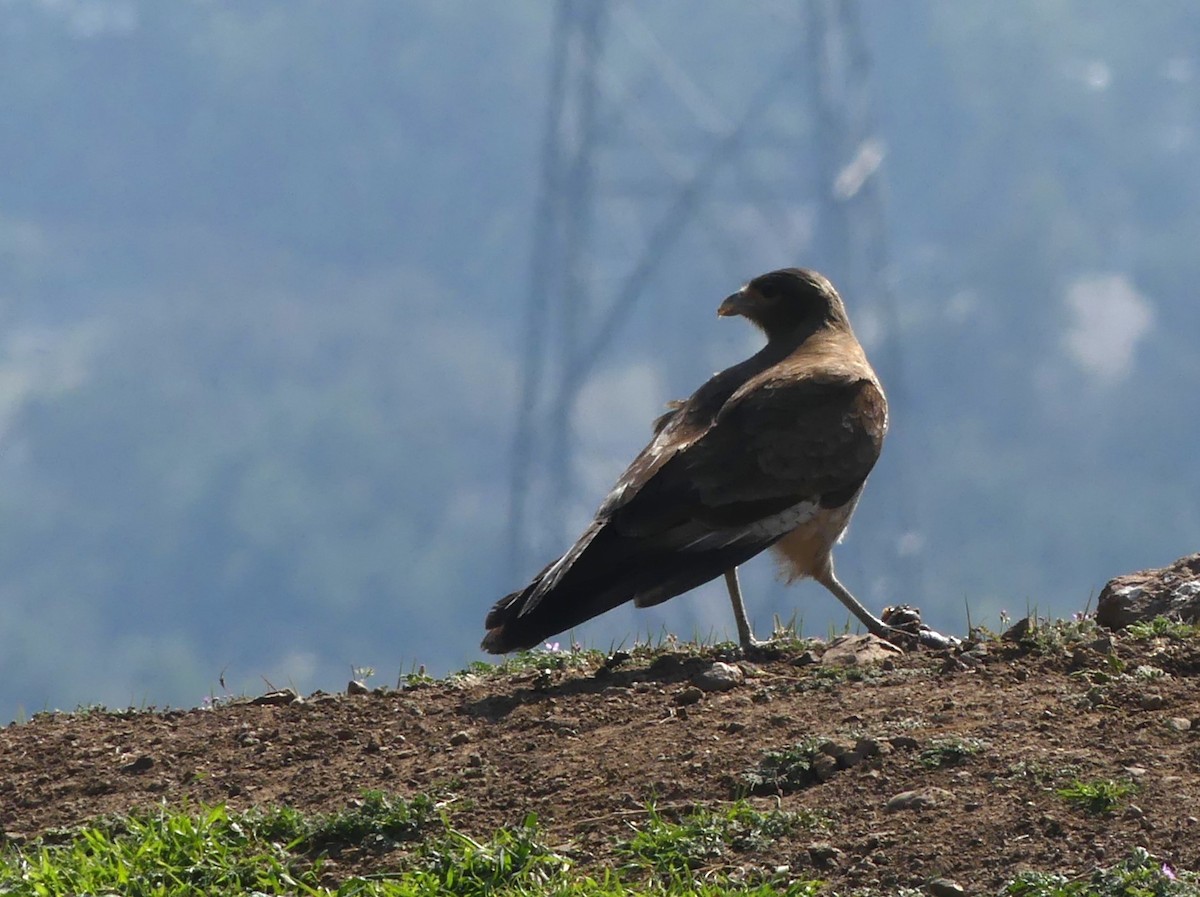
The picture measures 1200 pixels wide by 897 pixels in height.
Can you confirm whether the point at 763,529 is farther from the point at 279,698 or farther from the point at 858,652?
the point at 279,698

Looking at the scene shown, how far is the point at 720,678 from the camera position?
22.1 feet

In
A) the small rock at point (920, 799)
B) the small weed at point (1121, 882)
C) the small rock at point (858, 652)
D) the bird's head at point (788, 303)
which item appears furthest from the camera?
the bird's head at point (788, 303)

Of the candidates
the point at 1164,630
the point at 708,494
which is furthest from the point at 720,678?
the point at 1164,630

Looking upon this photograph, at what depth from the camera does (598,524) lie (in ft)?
24.6

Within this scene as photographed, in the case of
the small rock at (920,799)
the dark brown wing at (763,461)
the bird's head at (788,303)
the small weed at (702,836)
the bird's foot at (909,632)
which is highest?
the bird's head at (788,303)

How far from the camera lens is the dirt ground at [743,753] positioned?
5.05 metres

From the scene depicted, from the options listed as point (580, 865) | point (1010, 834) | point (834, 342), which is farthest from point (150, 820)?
point (834, 342)

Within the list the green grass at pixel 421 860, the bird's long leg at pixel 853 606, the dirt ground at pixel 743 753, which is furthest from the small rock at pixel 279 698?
the bird's long leg at pixel 853 606

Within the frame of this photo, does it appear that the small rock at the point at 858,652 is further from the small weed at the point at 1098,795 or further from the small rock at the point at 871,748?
the small weed at the point at 1098,795

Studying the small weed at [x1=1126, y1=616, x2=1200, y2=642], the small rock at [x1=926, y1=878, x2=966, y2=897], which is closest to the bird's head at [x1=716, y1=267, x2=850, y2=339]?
the small weed at [x1=1126, y1=616, x2=1200, y2=642]

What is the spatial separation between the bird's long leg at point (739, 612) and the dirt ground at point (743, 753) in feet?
0.46

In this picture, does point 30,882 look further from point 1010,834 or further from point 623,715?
point 1010,834

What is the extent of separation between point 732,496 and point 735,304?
218 centimetres

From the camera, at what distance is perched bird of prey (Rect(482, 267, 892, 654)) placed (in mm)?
Result: 7215
